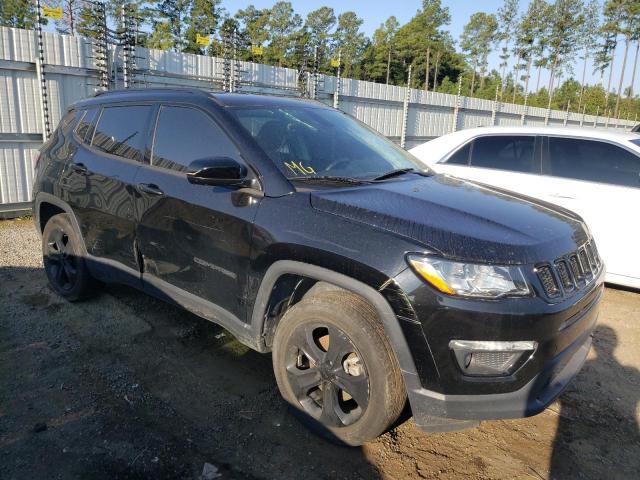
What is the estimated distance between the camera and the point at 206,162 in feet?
8.75

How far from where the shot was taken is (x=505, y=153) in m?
5.71

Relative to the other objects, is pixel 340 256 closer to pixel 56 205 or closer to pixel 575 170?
pixel 56 205

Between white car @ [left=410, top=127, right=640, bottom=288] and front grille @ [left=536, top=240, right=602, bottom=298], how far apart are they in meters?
2.54

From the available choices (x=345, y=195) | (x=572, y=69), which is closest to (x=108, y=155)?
(x=345, y=195)

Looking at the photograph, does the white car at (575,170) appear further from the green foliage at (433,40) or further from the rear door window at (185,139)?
the green foliage at (433,40)

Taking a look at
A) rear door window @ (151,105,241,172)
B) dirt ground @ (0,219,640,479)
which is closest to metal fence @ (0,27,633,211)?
rear door window @ (151,105,241,172)

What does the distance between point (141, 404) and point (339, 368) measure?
1333 millimetres

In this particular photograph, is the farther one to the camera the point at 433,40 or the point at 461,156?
the point at 433,40

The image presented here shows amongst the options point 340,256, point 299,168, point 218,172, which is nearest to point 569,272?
point 340,256

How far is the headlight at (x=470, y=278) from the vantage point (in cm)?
208

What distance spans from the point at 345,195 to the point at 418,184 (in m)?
0.65

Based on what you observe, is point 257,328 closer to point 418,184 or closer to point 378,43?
point 418,184

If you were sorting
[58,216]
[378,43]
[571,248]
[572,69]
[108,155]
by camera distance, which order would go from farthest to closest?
[378,43], [572,69], [58,216], [108,155], [571,248]

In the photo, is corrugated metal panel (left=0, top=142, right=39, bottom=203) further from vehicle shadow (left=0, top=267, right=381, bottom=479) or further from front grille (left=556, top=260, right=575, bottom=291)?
front grille (left=556, top=260, right=575, bottom=291)
